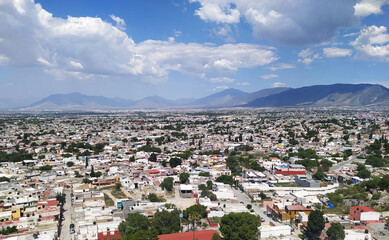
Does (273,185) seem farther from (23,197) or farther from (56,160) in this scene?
(56,160)

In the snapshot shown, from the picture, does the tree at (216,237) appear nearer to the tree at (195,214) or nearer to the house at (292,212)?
the tree at (195,214)

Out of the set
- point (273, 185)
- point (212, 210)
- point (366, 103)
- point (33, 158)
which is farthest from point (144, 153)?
point (366, 103)

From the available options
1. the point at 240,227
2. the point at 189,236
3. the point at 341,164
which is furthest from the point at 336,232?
the point at 341,164

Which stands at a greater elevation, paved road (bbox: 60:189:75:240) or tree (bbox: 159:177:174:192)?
tree (bbox: 159:177:174:192)

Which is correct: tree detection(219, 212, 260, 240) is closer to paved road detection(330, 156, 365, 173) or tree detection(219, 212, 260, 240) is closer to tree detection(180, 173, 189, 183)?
tree detection(180, 173, 189, 183)

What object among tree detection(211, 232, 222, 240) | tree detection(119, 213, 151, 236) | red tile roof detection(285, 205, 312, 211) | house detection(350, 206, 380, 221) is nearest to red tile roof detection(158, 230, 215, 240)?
tree detection(211, 232, 222, 240)
